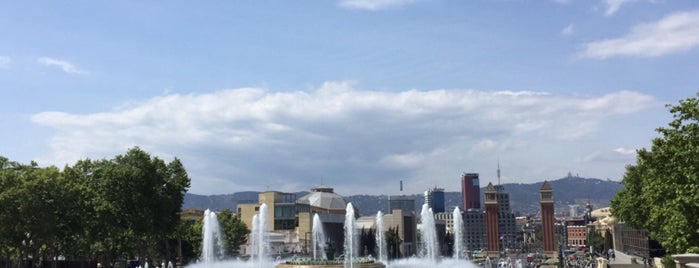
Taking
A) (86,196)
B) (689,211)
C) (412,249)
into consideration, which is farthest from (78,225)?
(412,249)

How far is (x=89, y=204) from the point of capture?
150 ft

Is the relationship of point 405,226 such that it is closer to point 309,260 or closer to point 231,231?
point 231,231

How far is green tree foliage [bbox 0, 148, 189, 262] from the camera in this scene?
4019 cm

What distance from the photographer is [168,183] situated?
48.5 m

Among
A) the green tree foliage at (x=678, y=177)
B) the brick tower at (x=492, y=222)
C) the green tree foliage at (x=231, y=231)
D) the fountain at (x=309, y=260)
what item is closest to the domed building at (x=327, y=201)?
the brick tower at (x=492, y=222)

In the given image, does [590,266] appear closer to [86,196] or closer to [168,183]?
[168,183]

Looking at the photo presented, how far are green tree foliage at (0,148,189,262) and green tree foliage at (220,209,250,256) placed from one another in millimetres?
22291

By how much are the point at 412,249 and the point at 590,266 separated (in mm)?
89635

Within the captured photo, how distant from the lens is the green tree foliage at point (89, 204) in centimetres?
4019

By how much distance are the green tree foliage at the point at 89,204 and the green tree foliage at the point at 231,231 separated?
22291 mm

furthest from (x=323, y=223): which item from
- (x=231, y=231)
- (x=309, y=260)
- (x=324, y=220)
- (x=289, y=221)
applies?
(x=309, y=260)

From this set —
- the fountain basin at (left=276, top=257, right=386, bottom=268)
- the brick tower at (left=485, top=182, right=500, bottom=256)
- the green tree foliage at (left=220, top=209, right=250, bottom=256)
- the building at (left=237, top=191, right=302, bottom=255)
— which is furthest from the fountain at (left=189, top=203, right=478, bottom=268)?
the brick tower at (left=485, top=182, right=500, bottom=256)

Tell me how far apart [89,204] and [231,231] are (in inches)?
1229

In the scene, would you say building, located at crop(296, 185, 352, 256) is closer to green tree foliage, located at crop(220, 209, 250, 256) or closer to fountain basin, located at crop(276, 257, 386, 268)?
green tree foliage, located at crop(220, 209, 250, 256)
